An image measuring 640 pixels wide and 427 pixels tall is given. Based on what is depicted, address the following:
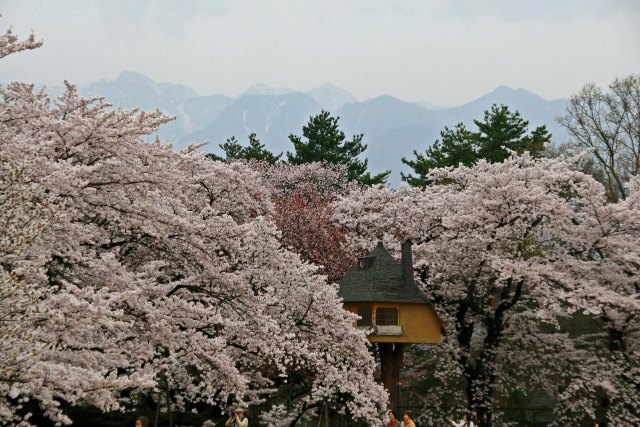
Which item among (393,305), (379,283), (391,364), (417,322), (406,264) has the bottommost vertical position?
(391,364)

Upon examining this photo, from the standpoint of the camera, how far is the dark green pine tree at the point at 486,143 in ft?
171

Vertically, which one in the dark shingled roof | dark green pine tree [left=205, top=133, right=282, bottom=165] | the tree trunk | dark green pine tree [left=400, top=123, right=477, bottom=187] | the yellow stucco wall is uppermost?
dark green pine tree [left=205, top=133, right=282, bottom=165]

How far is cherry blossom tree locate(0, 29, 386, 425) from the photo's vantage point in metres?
9.66

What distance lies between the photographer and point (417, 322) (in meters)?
26.8

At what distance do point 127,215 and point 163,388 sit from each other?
5.98m

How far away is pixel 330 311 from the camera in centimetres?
1881

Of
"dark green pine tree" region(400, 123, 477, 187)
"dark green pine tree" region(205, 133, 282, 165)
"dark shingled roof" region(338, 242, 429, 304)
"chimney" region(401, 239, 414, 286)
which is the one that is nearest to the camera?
"dark shingled roof" region(338, 242, 429, 304)

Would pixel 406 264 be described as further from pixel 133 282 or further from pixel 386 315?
pixel 133 282

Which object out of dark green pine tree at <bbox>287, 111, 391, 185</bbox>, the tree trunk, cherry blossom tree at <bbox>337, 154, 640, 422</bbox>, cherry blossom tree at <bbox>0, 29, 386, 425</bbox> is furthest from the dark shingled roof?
dark green pine tree at <bbox>287, 111, 391, 185</bbox>

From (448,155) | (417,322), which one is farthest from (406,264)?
(448,155)

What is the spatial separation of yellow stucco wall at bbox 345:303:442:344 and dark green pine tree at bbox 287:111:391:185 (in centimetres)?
3135

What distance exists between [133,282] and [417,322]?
594 inches

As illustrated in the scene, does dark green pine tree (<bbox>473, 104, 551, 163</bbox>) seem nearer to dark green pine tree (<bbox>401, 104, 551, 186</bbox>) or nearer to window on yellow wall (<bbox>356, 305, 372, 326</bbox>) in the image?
dark green pine tree (<bbox>401, 104, 551, 186</bbox>)

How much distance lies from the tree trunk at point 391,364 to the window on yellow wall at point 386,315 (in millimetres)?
935
